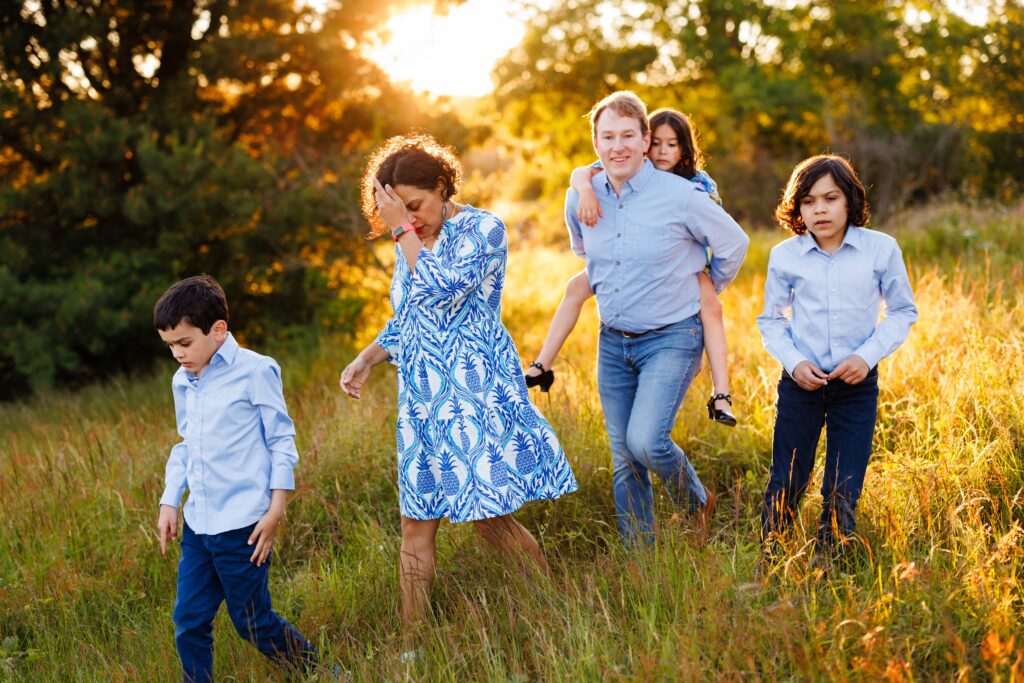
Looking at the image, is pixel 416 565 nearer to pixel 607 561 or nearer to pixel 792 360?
pixel 607 561

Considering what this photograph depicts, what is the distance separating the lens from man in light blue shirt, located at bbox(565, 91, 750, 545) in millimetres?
3670

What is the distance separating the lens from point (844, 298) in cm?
338

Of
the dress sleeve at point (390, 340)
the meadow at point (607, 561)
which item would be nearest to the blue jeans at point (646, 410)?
the meadow at point (607, 561)

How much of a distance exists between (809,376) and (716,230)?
76cm

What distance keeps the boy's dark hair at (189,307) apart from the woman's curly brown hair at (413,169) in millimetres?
704

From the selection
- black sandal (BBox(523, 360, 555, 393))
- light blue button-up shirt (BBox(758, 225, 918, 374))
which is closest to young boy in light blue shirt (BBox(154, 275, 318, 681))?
black sandal (BBox(523, 360, 555, 393))

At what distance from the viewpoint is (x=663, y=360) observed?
372 cm

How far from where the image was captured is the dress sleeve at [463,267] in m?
3.23

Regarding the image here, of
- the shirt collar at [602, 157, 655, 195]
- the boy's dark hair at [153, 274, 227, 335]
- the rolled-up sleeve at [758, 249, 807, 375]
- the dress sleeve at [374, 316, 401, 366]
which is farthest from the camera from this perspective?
the shirt collar at [602, 157, 655, 195]

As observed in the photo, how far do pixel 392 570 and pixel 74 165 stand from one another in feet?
27.7

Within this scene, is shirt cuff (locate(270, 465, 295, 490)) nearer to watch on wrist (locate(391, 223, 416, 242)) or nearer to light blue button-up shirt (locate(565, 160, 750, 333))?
watch on wrist (locate(391, 223, 416, 242))

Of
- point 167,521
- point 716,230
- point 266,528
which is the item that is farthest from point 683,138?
point 167,521

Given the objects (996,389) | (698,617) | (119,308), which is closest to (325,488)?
(698,617)

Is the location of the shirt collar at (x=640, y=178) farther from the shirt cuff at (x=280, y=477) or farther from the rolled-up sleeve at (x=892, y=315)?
the shirt cuff at (x=280, y=477)
